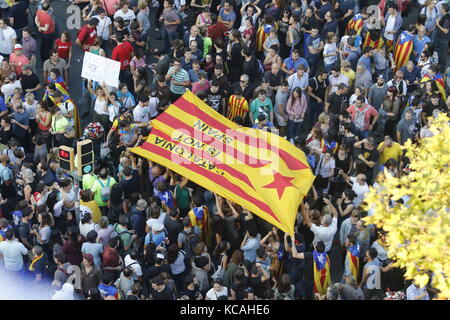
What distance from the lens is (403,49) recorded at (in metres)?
20.2

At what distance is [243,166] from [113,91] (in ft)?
9.90

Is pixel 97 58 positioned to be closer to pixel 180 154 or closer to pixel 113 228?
pixel 180 154

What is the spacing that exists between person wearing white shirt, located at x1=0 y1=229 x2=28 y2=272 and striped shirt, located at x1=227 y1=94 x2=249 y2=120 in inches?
197

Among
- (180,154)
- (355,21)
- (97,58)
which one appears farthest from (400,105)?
(97,58)

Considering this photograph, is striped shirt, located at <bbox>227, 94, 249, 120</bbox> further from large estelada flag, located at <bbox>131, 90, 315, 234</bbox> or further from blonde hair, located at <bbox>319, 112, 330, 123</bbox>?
blonde hair, located at <bbox>319, 112, 330, 123</bbox>

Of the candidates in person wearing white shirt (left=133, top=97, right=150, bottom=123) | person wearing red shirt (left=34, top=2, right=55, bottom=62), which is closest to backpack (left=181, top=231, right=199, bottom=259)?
person wearing white shirt (left=133, top=97, right=150, bottom=123)

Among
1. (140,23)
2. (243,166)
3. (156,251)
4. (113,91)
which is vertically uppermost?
(140,23)

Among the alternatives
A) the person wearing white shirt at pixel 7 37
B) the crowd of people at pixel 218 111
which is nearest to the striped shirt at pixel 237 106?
the crowd of people at pixel 218 111

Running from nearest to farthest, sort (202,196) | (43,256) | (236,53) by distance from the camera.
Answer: (43,256), (202,196), (236,53)

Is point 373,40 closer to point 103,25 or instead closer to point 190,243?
point 103,25

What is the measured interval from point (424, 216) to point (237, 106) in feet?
24.0

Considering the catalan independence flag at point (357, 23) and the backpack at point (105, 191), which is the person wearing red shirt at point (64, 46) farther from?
the catalan independence flag at point (357, 23)

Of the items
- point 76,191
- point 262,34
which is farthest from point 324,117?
point 76,191

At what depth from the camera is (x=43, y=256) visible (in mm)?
15352
